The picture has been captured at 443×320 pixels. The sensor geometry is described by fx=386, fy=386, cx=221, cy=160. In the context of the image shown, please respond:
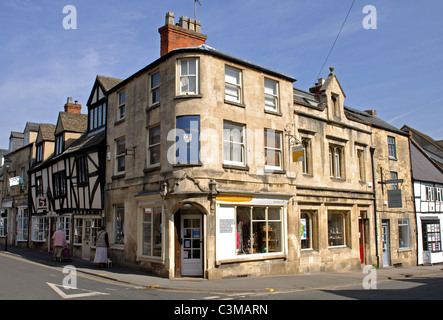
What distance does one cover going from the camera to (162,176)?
15672 mm

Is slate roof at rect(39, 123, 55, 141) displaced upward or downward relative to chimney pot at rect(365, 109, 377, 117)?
downward

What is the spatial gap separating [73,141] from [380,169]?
67.1 ft

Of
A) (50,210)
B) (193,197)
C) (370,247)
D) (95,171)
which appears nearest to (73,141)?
(50,210)

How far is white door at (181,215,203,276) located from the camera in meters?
14.8

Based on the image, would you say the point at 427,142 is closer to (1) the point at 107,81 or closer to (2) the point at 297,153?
(2) the point at 297,153

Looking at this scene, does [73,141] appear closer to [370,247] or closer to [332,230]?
[332,230]

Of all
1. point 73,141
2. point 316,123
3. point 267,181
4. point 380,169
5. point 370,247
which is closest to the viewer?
point 267,181

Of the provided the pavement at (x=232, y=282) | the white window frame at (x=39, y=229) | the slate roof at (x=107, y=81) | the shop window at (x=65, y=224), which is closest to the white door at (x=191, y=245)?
the pavement at (x=232, y=282)

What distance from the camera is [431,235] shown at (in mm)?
27281

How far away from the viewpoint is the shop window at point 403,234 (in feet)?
82.7

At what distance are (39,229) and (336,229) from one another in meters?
21.0

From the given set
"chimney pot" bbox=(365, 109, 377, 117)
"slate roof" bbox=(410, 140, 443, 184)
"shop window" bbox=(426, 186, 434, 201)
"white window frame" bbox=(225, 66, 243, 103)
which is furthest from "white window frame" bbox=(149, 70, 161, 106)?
"shop window" bbox=(426, 186, 434, 201)

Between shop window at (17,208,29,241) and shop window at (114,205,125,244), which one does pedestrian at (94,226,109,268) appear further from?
shop window at (17,208,29,241)

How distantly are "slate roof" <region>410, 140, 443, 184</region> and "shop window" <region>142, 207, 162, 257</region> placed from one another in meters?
19.2
